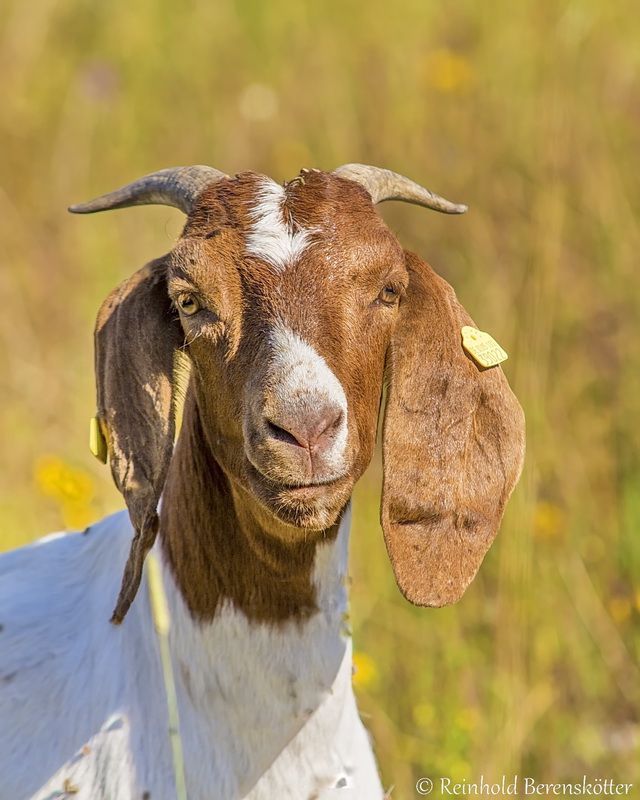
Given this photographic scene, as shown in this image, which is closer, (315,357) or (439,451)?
(315,357)

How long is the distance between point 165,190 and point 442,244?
3496 mm

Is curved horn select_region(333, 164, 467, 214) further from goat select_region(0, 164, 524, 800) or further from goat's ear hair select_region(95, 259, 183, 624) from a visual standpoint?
goat's ear hair select_region(95, 259, 183, 624)

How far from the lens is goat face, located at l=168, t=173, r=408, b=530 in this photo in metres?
2.56

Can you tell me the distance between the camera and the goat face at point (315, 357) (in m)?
2.74

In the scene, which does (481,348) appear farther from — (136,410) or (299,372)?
(136,410)

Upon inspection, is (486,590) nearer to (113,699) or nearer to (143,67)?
(113,699)

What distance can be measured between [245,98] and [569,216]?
2.26 meters

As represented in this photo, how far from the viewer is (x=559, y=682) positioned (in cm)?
465

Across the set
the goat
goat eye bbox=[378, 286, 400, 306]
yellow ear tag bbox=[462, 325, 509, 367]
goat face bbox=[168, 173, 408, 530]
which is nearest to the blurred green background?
the goat

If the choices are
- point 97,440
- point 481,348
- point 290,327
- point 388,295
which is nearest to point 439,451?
point 481,348

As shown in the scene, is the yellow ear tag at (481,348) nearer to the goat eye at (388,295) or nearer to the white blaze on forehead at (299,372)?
the goat eye at (388,295)

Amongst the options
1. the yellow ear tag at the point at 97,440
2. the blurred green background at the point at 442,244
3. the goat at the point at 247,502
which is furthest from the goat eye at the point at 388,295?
the blurred green background at the point at 442,244

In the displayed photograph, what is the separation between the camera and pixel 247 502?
288cm

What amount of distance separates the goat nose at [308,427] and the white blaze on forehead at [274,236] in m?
0.41
